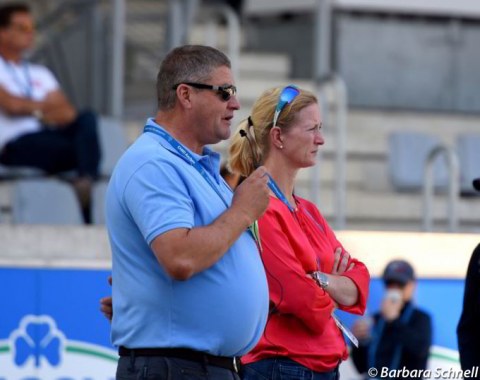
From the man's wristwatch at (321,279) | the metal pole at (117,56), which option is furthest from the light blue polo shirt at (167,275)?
the metal pole at (117,56)

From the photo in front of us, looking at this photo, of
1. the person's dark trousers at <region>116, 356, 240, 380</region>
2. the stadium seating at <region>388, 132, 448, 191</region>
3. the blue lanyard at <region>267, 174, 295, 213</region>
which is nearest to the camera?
the person's dark trousers at <region>116, 356, 240, 380</region>

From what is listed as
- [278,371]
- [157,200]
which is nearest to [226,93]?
[157,200]

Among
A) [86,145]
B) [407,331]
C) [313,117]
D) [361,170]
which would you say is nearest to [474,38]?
[361,170]

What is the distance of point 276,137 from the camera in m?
4.53

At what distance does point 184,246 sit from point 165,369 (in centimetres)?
40

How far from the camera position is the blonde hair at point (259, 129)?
452 cm

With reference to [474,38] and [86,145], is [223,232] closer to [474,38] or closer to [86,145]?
[86,145]

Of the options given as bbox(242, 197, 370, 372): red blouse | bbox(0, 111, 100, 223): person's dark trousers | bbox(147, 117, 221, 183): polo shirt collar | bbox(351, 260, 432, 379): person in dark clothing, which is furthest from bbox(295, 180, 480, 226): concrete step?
bbox(147, 117, 221, 183): polo shirt collar

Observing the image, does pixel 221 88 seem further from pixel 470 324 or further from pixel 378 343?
pixel 378 343

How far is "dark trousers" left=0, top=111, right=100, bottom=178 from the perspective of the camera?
8.38 meters

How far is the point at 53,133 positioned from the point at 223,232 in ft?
16.6

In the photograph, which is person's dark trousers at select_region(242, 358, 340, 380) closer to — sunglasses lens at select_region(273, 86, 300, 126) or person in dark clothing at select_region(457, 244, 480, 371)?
person in dark clothing at select_region(457, 244, 480, 371)

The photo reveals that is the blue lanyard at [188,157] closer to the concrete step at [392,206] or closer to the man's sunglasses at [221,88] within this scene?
the man's sunglasses at [221,88]

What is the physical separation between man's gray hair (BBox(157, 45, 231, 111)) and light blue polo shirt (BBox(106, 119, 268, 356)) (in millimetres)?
167
